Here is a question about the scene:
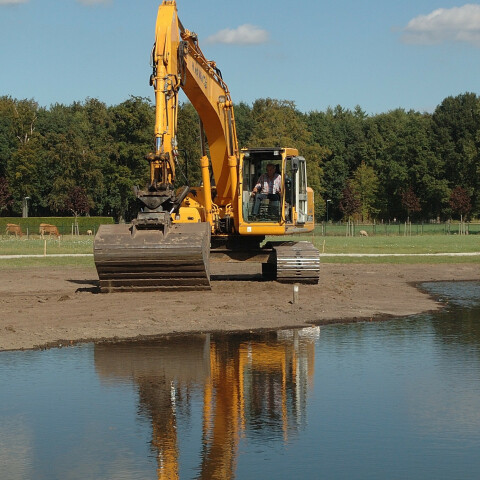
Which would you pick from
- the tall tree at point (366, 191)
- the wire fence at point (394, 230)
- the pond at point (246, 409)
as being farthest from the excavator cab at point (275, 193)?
the tall tree at point (366, 191)

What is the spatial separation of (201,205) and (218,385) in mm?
16048

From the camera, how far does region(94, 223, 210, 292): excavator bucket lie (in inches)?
886

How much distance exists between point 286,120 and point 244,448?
91.2 m

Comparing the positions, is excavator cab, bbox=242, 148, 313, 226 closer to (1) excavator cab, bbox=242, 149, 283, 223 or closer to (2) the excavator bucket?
(1) excavator cab, bbox=242, 149, 283, 223

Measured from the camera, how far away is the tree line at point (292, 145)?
9756 centimetres

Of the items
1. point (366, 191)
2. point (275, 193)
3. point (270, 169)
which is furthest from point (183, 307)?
point (366, 191)

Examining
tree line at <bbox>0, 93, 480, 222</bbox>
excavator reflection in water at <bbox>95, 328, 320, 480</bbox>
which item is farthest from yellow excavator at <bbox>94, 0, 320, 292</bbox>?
tree line at <bbox>0, 93, 480, 222</bbox>

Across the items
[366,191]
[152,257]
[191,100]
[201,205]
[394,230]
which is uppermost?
[191,100]

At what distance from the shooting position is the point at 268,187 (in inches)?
1063

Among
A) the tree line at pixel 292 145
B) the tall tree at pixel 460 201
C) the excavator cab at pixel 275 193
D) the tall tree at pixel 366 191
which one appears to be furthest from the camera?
the tall tree at pixel 366 191

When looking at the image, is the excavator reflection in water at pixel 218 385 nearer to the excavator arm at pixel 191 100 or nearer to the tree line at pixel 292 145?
the excavator arm at pixel 191 100

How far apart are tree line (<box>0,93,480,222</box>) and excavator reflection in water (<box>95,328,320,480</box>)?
248 feet

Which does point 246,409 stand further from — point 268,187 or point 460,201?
point 460,201

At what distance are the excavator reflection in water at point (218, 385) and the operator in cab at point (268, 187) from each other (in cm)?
898
